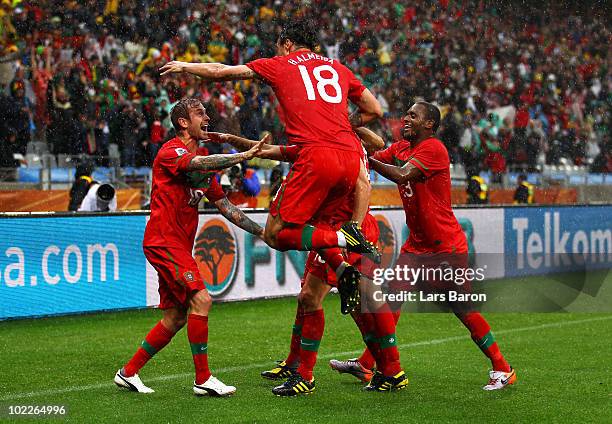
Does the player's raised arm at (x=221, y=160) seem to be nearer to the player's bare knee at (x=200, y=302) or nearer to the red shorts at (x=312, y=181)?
the red shorts at (x=312, y=181)

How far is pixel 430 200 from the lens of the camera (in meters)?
6.93

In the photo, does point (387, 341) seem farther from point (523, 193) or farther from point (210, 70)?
point (523, 193)

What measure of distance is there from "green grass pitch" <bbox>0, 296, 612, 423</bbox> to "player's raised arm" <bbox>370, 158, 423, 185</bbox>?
1.44m

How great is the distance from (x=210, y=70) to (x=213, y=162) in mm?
627

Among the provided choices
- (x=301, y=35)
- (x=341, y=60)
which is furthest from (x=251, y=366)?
(x=341, y=60)

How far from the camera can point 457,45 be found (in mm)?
24297

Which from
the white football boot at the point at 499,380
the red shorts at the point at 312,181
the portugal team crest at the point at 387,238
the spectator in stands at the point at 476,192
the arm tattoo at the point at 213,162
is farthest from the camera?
the spectator in stands at the point at 476,192

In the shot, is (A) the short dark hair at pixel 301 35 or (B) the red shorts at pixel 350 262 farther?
(B) the red shorts at pixel 350 262

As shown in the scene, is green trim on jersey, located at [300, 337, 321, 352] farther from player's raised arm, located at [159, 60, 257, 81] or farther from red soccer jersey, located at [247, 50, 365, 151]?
player's raised arm, located at [159, 60, 257, 81]

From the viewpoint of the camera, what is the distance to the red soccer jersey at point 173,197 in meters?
6.29

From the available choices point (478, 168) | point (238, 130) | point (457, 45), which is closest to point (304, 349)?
point (238, 130)

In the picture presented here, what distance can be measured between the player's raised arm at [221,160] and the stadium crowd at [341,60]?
349 inches

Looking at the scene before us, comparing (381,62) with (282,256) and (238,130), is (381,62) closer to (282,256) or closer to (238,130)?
(238,130)
